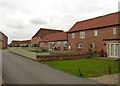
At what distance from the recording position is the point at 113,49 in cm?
2030

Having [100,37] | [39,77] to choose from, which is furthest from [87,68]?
[100,37]

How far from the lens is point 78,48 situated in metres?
29.6

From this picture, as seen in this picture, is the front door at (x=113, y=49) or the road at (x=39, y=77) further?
the front door at (x=113, y=49)

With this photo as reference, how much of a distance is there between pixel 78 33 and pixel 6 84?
2461 centimetres

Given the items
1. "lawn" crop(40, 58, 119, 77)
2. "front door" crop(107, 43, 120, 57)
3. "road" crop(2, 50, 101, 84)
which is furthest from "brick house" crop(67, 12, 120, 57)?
"road" crop(2, 50, 101, 84)

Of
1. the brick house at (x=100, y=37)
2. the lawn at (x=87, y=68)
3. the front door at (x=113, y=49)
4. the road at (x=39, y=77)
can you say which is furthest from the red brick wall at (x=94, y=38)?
the road at (x=39, y=77)

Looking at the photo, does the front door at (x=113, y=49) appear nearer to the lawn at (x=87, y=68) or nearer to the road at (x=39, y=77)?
the lawn at (x=87, y=68)

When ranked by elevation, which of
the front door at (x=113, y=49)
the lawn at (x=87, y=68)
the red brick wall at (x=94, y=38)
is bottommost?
the lawn at (x=87, y=68)

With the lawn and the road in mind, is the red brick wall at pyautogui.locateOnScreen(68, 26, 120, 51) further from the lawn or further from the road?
the road

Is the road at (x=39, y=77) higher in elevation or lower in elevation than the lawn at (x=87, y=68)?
lower

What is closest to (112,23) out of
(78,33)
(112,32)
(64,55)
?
(112,32)

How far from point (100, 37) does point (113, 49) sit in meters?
4.39

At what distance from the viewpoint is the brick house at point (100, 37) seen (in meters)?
20.7

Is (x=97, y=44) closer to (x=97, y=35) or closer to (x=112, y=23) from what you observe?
(x=97, y=35)
